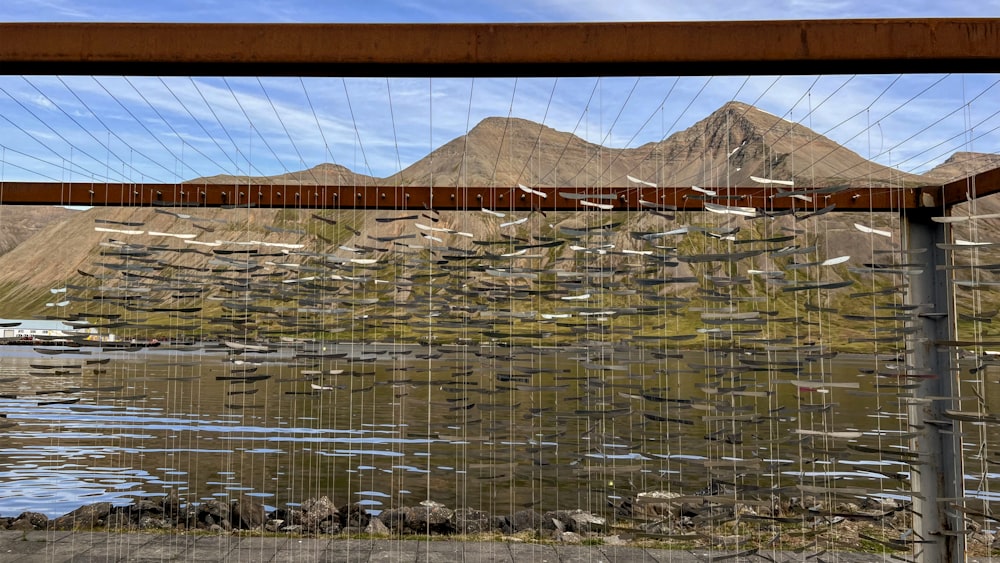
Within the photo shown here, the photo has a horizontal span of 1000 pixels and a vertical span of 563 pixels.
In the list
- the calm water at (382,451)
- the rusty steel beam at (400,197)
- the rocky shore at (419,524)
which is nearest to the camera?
the calm water at (382,451)

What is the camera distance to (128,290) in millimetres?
6227

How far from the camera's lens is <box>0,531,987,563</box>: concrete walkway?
7223 millimetres

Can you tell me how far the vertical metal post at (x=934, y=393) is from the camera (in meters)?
6.67

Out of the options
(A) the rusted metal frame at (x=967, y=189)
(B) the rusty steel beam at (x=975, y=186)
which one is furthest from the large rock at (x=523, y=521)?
(B) the rusty steel beam at (x=975, y=186)

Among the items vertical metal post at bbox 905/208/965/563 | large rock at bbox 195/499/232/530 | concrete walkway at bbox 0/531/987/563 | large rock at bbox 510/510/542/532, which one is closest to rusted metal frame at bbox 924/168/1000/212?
vertical metal post at bbox 905/208/965/563

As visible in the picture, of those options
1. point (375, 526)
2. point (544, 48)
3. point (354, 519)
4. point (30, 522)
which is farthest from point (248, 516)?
point (544, 48)

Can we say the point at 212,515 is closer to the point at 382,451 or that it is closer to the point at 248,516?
the point at 248,516

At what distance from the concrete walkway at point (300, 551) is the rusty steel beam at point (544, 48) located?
5.13m

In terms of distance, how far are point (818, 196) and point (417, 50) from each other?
4122 millimetres

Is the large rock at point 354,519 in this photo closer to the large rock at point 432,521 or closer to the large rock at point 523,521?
the large rock at point 432,521

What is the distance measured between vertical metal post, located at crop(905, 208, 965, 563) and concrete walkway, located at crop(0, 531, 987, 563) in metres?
0.98

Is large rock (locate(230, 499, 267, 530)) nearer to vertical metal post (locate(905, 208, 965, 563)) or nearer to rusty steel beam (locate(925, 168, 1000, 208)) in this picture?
vertical metal post (locate(905, 208, 965, 563))

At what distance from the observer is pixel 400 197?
21.9 ft

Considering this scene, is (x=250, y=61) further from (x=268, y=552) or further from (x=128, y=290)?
(x=268, y=552)
